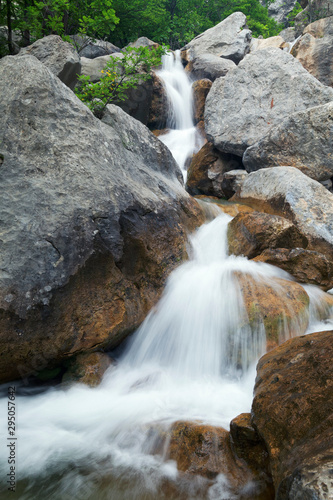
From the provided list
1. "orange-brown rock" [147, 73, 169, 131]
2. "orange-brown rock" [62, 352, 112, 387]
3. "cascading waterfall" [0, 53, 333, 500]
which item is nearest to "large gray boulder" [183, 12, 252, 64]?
"orange-brown rock" [147, 73, 169, 131]

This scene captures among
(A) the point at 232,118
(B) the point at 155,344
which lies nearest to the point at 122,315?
(B) the point at 155,344

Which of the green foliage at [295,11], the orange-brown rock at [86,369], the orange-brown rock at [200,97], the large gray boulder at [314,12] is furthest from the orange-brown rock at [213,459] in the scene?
the green foliage at [295,11]

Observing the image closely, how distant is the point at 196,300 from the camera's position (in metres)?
4.66

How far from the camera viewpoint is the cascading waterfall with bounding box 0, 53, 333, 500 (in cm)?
241

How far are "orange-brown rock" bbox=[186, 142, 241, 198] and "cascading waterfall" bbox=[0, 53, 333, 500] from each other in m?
5.07

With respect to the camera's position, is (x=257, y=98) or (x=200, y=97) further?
(x=200, y=97)

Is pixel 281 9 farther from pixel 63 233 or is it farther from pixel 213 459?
pixel 213 459

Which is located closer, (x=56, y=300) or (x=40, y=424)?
(x=40, y=424)

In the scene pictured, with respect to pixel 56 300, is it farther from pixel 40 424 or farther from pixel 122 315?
pixel 40 424

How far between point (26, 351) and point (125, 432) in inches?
48.8

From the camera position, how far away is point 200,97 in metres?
14.2

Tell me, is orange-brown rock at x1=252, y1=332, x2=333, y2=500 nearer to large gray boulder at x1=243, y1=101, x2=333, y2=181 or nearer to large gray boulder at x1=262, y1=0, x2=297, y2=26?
large gray boulder at x1=243, y1=101, x2=333, y2=181

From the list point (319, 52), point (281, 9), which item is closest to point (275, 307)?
point (319, 52)

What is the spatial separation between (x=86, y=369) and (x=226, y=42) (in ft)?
64.4
